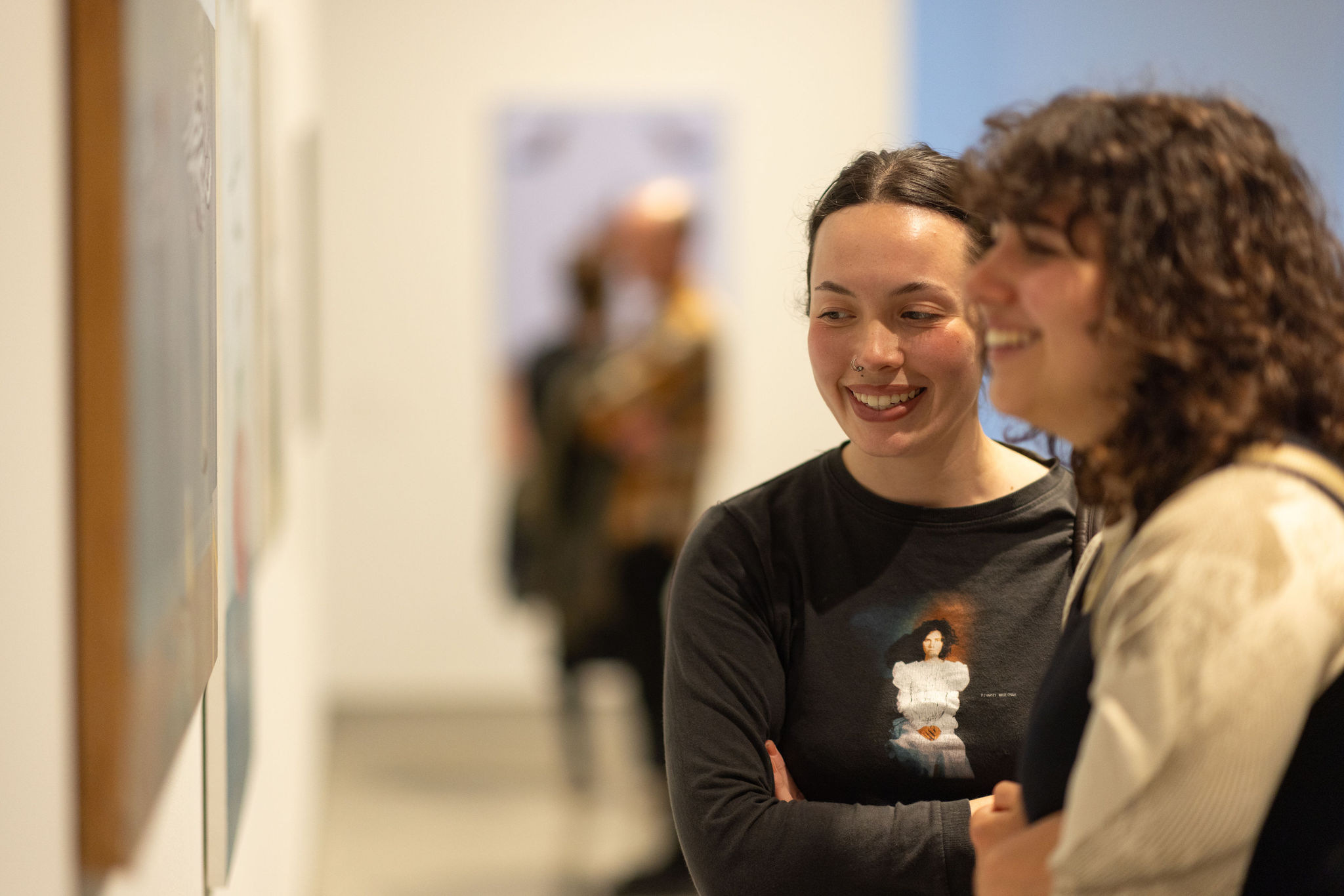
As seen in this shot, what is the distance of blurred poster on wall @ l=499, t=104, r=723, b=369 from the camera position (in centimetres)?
579

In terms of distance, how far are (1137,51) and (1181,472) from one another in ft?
13.2

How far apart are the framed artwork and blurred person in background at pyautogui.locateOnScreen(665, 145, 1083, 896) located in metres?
0.57

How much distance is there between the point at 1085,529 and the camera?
145 cm

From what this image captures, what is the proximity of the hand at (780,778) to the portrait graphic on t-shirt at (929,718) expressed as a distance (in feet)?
0.39

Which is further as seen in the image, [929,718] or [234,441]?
[234,441]

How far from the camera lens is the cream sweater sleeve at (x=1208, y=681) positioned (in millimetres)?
860

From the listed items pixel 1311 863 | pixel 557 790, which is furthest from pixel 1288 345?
pixel 557 790

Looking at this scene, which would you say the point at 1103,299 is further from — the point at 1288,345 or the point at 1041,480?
the point at 1041,480

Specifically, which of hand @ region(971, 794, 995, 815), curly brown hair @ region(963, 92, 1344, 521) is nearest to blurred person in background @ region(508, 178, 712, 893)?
hand @ region(971, 794, 995, 815)

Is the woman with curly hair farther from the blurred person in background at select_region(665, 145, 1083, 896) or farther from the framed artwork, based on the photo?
the framed artwork

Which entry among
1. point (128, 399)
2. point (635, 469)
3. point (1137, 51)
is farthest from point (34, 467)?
point (1137, 51)

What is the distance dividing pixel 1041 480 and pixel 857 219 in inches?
14.9

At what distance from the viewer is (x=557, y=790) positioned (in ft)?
16.3

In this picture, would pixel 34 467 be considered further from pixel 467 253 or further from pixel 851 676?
pixel 467 253
